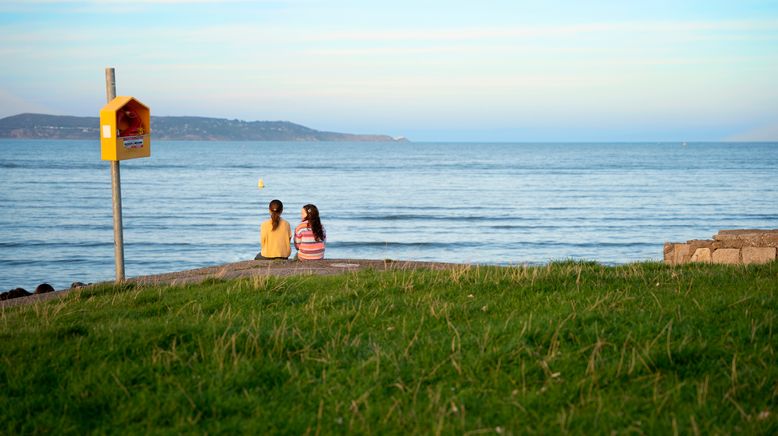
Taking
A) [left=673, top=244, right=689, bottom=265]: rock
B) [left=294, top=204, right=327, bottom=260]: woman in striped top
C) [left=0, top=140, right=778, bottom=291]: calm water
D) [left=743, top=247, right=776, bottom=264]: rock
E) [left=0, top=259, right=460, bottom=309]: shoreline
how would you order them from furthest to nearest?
[left=0, top=140, right=778, bottom=291]: calm water
[left=673, top=244, right=689, bottom=265]: rock
[left=294, top=204, right=327, bottom=260]: woman in striped top
[left=743, top=247, right=776, bottom=264]: rock
[left=0, top=259, right=460, bottom=309]: shoreline

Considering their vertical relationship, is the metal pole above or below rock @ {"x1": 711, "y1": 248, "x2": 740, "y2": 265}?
above

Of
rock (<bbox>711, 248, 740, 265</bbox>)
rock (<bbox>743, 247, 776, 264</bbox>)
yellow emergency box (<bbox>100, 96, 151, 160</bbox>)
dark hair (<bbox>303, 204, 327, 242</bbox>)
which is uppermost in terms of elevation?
yellow emergency box (<bbox>100, 96, 151, 160</bbox>)

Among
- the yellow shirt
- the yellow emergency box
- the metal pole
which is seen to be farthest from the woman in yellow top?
the metal pole

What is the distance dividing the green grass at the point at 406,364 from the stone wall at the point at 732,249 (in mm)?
5546

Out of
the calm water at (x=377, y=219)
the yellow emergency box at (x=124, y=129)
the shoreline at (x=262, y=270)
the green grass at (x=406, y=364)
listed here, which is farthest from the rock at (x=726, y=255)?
the yellow emergency box at (x=124, y=129)

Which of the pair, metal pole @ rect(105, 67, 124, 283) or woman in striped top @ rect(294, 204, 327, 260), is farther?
woman in striped top @ rect(294, 204, 327, 260)

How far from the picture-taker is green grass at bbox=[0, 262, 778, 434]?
4398 mm

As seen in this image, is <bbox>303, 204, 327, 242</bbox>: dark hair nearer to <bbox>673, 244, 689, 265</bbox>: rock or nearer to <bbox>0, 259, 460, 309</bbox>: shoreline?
<bbox>0, 259, 460, 309</bbox>: shoreline

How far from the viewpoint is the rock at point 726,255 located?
1295 centimetres

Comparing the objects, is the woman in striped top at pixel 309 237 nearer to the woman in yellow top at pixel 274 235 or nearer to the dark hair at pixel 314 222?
the dark hair at pixel 314 222

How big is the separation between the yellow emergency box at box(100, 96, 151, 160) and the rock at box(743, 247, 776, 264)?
9.32 metres

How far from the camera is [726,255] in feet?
43.1

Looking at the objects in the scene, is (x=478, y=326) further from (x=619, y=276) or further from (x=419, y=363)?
(x=619, y=276)

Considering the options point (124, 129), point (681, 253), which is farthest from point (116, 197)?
point (681, 253)
